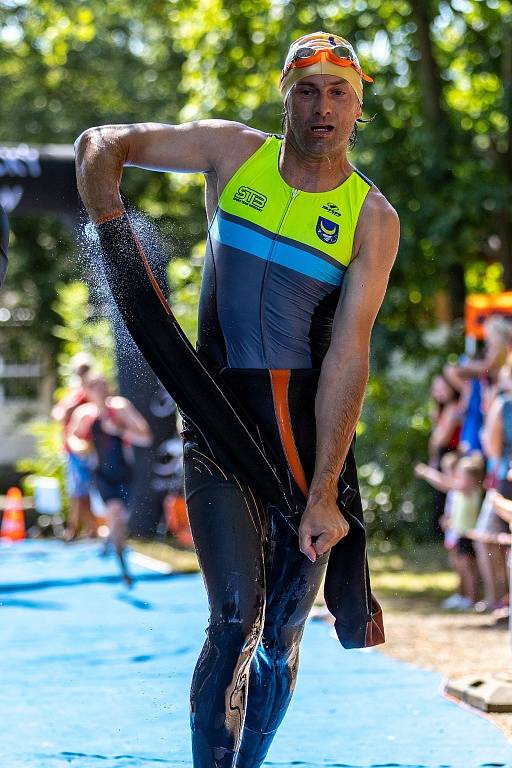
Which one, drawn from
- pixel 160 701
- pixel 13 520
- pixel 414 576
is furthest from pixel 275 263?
pixel 13 520

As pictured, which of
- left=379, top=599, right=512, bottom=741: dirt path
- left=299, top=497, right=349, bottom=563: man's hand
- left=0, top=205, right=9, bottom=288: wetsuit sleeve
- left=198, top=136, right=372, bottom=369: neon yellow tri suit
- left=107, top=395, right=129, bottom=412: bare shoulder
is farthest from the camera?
left=107, top=395, right=129, bottom=412: bare shoulder

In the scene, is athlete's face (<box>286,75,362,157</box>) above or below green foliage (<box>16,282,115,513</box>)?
above

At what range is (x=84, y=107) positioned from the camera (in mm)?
26766

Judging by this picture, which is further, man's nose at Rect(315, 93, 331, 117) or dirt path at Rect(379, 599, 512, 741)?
dirt path at Rect(379, 599, 512, 741)

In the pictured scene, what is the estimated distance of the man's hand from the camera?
335cm

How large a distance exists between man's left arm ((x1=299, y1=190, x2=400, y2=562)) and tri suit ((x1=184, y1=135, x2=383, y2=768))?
0.06 metres

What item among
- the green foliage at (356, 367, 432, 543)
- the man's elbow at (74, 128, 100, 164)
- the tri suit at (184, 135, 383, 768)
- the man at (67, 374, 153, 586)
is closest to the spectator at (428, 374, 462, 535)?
the man at (67, 374, 153, 586)

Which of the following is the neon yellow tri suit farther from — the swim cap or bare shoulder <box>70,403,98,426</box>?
bare shoulder <box>70,403,98,426</box>

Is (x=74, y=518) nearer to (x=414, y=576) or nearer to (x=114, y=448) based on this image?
(x=114, y=448)

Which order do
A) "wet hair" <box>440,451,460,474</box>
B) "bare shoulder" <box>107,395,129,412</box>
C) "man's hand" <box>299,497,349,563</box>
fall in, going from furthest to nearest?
1. "bare shoulder" <box>107,395,129,412</box>
2. "wet hair" <box>440,451,460,474</box>
3. "man's hand" <box>299,497,349,563</box>

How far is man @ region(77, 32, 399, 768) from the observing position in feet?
11.0

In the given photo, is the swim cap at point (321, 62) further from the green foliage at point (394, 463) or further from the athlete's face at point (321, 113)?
the green foliage at point (394, 463)

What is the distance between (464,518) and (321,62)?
235 inches

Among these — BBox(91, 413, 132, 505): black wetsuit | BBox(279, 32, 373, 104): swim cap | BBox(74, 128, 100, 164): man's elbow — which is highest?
BBox(279, 32, 373, 104): swim cap
